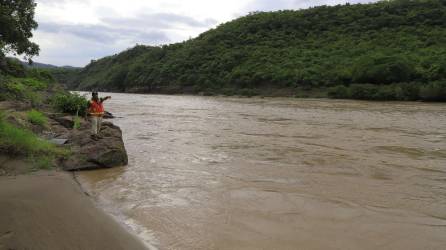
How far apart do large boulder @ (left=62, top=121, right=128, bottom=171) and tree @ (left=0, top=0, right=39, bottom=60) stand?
11507 mm

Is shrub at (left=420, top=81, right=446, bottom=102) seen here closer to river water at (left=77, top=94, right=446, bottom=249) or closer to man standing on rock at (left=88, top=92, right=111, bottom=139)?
river water at (left=77, top=94, right=446, bottom=249)

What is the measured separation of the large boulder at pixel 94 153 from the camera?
982cm

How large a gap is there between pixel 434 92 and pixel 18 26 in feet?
116

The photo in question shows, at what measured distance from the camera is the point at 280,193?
8242 mm

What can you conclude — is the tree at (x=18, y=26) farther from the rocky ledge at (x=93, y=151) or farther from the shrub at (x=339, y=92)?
the shrub at (x=339, y=92)

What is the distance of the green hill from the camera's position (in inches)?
1842

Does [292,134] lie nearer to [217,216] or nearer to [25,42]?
[217,216]

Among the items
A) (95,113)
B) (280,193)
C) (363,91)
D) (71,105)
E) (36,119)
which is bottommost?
(280,193)

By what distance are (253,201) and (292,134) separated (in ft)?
34.6

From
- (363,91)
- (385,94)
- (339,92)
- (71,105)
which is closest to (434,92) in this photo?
(385,94)

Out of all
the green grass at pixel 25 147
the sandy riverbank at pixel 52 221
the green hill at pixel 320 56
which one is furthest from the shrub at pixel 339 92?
the sandy riverbank at pixel 52 221

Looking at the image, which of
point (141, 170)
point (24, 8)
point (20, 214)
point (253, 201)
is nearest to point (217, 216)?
point (253, 201)

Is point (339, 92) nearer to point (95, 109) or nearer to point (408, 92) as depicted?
point (408, 92)

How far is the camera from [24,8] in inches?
879
